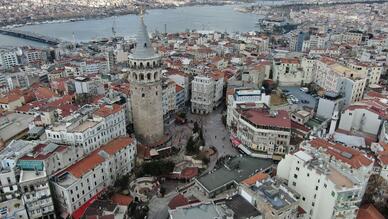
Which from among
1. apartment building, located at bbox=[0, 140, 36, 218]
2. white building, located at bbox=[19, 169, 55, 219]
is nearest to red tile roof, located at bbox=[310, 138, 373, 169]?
white building, located at bbox=[19, 169, 55, 219]

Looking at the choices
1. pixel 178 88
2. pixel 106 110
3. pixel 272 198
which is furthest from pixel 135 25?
pixel 272 198

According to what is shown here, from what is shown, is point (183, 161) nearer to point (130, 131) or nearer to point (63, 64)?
point (130, 131)

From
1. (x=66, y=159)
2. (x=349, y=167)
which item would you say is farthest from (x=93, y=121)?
(x=349, y=167)

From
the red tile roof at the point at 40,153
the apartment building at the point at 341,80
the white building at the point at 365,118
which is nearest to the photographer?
the red tile roof at the point at 40,153

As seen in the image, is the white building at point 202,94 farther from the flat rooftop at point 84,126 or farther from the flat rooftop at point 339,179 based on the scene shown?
the flat rooftop at point 339,179

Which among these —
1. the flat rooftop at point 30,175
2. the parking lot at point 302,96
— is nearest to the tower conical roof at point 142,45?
the flat rooftop at point 30,175

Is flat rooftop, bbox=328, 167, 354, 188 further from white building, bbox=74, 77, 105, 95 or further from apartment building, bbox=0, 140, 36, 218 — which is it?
white building, bbox=74, 77, 105, 95

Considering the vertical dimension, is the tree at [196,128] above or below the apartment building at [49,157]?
below

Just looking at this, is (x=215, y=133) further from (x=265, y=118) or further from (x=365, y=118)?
(x=365, y=118)
